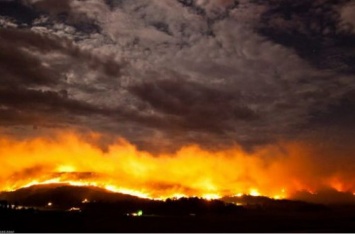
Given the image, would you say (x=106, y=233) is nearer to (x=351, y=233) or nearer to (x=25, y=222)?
(x=25, y=222)

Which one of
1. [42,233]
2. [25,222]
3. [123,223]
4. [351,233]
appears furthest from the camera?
[123,223]

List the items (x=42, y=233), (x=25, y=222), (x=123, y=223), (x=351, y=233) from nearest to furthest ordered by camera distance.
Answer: (x=42, y=233)
(x=351, y=233)
(x=25, y=222)
(x=123, y=223)

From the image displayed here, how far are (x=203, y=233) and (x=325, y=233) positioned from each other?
29.9 metres

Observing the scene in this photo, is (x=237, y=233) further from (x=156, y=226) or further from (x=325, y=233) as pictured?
(x=156, y=226)

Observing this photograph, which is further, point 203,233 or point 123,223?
point 123,223

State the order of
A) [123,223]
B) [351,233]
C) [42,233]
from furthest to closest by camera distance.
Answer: [123,223]
[351,233]
[42,233]

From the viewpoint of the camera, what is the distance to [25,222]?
11544cm

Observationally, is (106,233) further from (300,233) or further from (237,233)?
(300,233)

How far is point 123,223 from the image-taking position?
125m

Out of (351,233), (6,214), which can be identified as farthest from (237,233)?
(6,214)

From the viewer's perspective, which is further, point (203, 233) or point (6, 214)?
point (6, 214)

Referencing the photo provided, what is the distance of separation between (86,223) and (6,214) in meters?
28.2

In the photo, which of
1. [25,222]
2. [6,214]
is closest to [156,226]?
[25,222]

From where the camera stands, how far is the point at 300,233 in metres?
101
